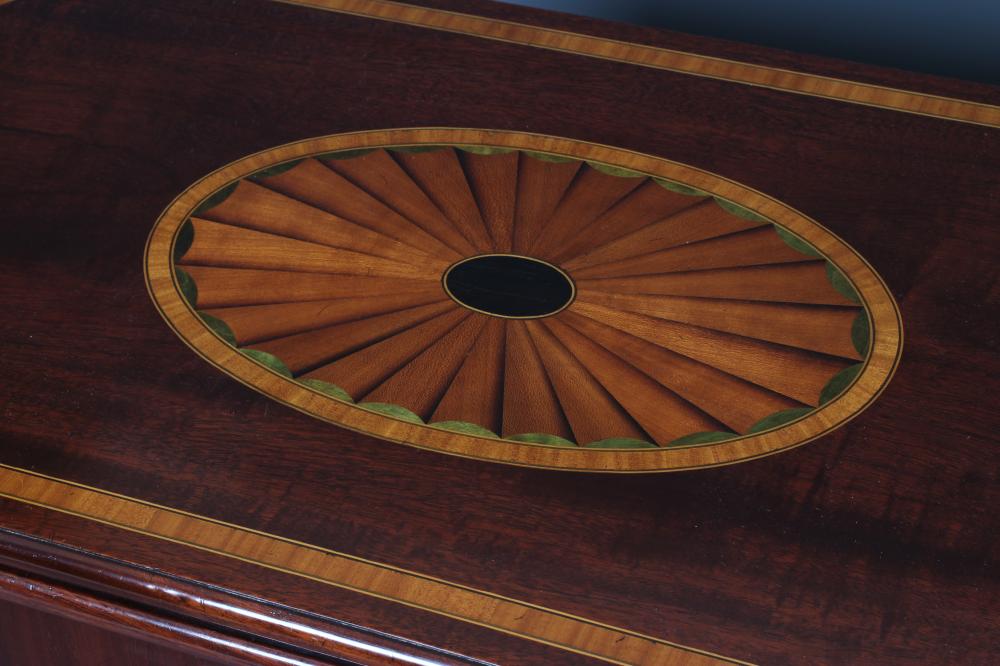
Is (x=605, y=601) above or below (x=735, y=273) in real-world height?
below

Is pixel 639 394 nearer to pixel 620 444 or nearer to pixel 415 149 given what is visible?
pixel 620 444

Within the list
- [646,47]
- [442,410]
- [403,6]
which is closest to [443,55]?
[403,6]

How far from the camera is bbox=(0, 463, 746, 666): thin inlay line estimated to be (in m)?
1.17

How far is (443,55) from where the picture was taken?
186 cm

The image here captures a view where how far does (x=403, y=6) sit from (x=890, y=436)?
85cm

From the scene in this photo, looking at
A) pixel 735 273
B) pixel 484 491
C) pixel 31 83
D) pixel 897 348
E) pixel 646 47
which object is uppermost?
pixel 646 47

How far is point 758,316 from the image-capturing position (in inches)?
59.4

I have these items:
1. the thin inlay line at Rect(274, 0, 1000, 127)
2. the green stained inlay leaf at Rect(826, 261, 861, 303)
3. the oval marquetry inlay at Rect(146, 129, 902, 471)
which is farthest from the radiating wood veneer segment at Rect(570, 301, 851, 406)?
the thin inlay line at Rect(274, 0, 1000, 127)

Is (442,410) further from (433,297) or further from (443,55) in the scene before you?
(443,55)

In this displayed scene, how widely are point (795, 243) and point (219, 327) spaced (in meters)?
0.57

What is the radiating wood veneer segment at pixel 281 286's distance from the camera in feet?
4.87

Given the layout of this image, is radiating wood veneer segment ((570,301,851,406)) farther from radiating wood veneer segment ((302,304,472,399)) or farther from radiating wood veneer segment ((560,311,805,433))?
radiating wood veneer segment ((302,304,472,399))

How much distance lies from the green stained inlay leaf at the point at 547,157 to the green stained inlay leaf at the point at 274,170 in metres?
0.24

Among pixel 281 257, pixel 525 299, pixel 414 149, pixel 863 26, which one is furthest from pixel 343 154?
pixel 863 26
